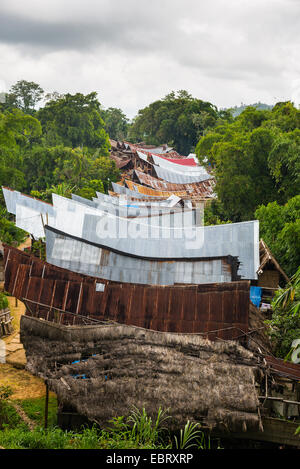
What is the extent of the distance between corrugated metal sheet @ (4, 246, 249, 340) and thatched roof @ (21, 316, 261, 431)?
3.13 feet

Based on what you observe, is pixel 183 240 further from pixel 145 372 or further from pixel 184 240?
pixel 145 372

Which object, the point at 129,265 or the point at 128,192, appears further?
the point at 128,192

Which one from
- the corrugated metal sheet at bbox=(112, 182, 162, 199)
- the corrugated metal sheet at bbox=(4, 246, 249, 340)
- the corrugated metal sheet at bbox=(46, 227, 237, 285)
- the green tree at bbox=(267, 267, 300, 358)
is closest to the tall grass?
the corrugated metal sheet at bbox=(4, 246, 249, 340)

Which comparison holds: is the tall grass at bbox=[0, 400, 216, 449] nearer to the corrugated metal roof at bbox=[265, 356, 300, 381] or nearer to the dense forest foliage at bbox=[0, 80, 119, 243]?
the corrugated metal roof at bbox=[265, 356, 300, 381]

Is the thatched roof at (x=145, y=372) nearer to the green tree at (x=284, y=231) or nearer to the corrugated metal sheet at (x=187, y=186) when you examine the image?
the green tree at (x=284, y=231)

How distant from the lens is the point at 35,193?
29.8 metres

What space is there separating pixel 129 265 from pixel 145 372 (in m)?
4.97

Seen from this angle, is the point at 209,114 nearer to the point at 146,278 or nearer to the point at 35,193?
the point at 35,193

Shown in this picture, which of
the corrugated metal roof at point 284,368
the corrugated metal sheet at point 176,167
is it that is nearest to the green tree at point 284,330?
the corrugated metal roof at point 284,368

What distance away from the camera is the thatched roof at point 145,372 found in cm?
704

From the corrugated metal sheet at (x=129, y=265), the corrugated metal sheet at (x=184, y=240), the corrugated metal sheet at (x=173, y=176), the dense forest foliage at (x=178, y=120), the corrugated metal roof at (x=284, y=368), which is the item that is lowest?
the corrugated metal roof at (x=284, y=368)

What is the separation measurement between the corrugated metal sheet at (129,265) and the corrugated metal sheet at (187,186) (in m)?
21.8

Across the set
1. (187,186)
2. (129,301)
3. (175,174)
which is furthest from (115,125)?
(129,301)

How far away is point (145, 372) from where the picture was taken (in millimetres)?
7664
